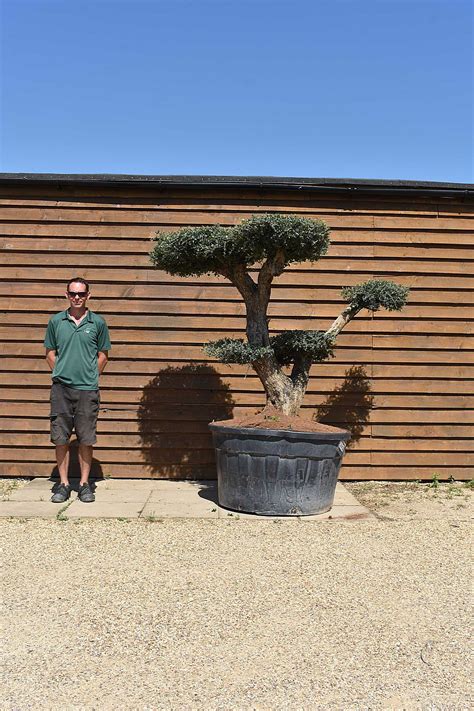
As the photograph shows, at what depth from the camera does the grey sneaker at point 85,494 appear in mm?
5043

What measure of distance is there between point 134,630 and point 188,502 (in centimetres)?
232

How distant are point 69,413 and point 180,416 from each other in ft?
3.90

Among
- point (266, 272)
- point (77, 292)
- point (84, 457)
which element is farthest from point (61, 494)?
point (266, 272)

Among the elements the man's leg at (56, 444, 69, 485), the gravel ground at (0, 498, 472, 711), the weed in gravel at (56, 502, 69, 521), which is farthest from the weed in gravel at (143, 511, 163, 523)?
the man's leg at (56, 444, 69, 485)

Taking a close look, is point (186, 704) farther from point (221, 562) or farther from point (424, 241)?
point (424, 241)

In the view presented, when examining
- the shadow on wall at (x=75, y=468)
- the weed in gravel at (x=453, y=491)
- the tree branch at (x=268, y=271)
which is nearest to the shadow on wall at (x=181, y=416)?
the shadow on wall at (x=75, y=468)

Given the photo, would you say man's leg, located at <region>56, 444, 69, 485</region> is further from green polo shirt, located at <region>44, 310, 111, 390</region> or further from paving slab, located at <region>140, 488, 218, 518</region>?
paving slab, located at <region>140, 488, 218, 518</region>

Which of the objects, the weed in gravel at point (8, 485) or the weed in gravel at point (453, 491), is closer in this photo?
the weed in gravel at point (8, 485)

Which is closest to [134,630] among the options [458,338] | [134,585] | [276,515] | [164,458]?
[134,585]

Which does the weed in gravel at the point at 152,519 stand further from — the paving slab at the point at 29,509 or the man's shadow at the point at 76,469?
the man's shadow at the point at 76,469

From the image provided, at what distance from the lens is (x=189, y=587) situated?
3.35m

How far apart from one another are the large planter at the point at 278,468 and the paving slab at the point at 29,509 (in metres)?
1.34

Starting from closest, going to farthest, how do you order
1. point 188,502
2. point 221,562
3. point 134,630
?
point 134,630, point 221,562, point 188,502

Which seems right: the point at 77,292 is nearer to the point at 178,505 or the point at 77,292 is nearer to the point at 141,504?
the point at 141,504
